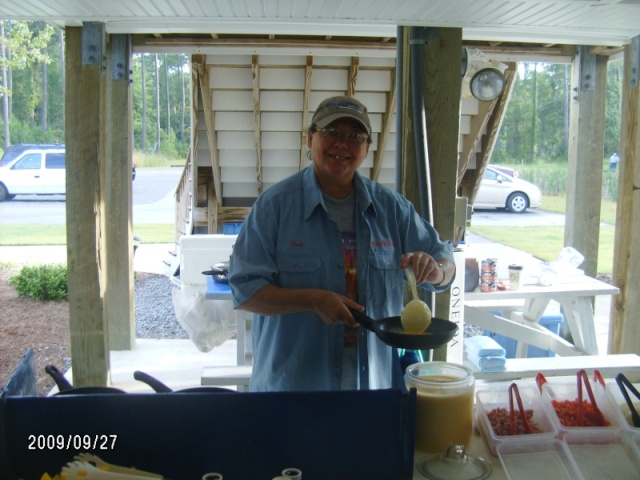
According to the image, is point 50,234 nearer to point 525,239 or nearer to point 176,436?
point 525,239

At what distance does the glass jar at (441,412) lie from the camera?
179cm

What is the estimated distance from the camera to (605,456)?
173 centimetres

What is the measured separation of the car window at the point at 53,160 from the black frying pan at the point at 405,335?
14255 millimetres

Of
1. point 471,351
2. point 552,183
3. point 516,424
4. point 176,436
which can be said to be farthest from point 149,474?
point 552,183

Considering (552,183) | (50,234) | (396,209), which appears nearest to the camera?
(396,209)

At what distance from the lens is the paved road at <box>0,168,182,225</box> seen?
1499 centimetres

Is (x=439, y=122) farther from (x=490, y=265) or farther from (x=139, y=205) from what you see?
(x=139, y=205)

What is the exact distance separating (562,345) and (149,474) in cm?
428

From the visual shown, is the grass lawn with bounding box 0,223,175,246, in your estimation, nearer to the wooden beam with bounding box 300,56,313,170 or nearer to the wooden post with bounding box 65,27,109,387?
the wooden beam with bounding box 300,56,313,170

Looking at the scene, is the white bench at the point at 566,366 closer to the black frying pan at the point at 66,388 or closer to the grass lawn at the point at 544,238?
the black frying pan at the point at 66,388

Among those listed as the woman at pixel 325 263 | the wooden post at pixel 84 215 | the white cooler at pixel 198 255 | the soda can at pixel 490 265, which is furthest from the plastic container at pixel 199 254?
the woman at pixel 325 263

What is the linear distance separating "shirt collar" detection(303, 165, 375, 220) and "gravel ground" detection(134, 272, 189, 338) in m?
5.38

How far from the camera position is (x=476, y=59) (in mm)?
4328

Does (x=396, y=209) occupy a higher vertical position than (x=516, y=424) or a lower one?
higher
